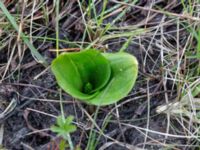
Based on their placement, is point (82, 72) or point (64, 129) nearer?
point (64, 129)

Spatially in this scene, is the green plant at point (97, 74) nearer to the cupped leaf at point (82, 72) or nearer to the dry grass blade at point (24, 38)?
the cupped leaf at point (82, 72)

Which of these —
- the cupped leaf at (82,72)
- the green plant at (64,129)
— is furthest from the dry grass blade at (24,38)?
the green plant at (64,129)

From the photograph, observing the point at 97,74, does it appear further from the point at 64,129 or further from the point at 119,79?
the point at 64,129

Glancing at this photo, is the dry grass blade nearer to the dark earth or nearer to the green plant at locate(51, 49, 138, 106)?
the dark earth

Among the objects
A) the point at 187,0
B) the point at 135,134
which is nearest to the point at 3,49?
the point at 135,134

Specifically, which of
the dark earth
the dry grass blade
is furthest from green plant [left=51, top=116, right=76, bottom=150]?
the dry grass blade

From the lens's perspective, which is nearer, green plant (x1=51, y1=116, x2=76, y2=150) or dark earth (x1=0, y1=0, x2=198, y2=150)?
green plant (x1=51, y1=116, x2=76, y2=150)

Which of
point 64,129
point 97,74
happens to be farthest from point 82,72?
point 64,129

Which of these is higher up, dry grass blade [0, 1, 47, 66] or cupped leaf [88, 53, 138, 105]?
dry grass blade [0, 1, 47, 66]
